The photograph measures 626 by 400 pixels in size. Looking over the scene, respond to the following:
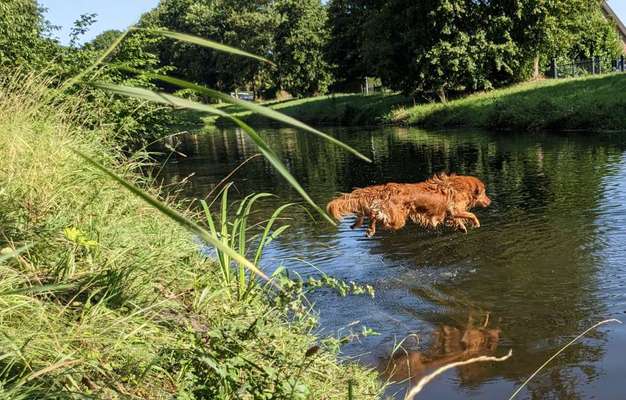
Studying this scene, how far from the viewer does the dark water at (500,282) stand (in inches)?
194

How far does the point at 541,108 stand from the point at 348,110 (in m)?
20.5

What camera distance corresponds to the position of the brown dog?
26.2 ft

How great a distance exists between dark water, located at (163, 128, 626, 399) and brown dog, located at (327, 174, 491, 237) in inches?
22.0

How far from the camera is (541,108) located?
27.9 meters

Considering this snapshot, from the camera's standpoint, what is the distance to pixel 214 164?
23922 millimetres

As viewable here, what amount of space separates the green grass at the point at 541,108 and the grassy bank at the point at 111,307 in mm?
22963

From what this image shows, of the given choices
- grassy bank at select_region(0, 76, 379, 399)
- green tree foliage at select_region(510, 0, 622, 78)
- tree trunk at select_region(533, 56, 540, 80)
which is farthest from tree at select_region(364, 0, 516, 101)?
grassy bank at select_region(0, 76, 379, 399)

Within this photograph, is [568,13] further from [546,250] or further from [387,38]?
[546,250]

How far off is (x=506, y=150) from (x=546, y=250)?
1348cm

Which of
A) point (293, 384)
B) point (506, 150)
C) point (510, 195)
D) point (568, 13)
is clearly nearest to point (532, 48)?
point (568, 13)

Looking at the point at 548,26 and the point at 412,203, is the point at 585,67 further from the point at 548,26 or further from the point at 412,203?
the point at 412,203

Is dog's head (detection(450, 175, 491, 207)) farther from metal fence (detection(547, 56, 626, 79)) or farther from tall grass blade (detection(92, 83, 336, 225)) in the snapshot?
metal fence (detection(547, 56, 626, 79))

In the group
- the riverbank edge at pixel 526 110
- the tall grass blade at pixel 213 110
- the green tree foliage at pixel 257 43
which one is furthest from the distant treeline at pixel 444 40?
the tall grass blade at pixel 213 110

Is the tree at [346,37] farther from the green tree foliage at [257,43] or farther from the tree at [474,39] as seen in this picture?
the tree at [474,39]
